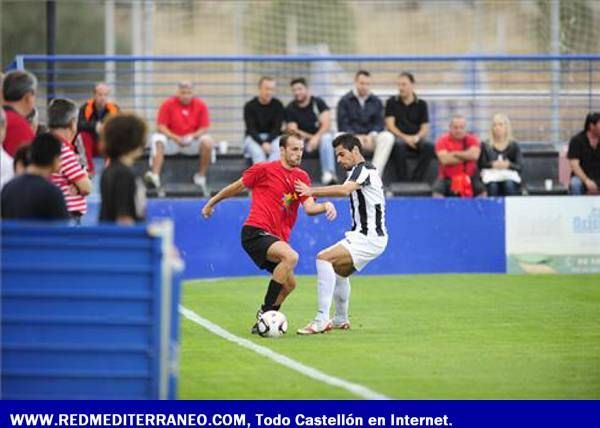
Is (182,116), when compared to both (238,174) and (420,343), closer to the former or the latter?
(238,174)

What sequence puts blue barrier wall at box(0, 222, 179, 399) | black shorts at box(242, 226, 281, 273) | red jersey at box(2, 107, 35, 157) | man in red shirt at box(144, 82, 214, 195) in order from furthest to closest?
man in red shirt at box(144, 82, 214, 195), black shorts at box(242, 226, 281, 273), red jersey at box(2, 107, 35, 157), blue barrier wall at box(0, 222, 179, 399)

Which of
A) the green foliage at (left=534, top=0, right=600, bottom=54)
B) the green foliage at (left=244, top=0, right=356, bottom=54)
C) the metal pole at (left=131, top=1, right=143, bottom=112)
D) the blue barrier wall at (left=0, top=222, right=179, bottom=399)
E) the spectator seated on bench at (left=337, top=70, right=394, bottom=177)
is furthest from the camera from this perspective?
the green foliage at (left=244, top=0, right=356, bottom=54)

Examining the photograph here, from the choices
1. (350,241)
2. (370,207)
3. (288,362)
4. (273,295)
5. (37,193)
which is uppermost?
(37,193)

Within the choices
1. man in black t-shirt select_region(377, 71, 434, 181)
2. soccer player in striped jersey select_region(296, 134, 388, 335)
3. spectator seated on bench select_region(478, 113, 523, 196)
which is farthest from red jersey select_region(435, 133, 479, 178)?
soccer player in striped jersey select_region(296, 134, 388, 335)

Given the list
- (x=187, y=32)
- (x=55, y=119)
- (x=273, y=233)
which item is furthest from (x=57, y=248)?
(x=187, y=32)

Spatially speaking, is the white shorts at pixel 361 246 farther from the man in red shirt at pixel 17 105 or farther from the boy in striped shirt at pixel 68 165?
the man in red shirt at pixel 17 105

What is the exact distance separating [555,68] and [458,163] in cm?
574

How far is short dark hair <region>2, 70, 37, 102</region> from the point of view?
1202 cm

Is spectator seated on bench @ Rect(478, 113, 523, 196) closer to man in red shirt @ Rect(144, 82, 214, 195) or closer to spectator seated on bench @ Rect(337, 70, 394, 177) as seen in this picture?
spectator seated on bench @ Rect(337, 70, 394, 177)

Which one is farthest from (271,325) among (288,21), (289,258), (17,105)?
(288,21)

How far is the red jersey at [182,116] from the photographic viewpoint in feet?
73.9

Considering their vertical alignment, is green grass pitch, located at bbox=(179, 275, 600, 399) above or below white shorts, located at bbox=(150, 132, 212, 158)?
below

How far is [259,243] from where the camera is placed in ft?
47.0

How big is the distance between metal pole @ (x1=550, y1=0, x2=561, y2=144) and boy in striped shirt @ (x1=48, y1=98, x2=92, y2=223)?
11.8 m
